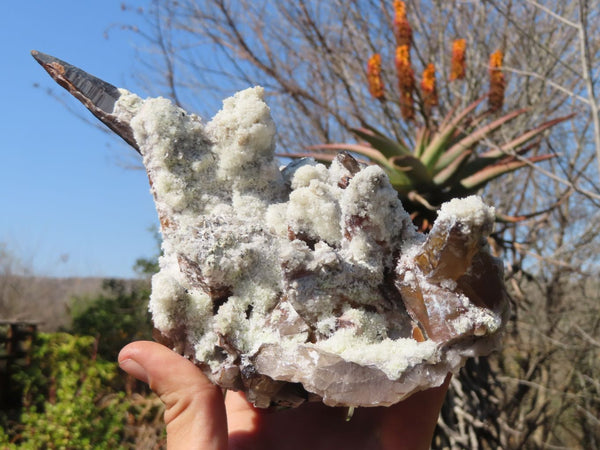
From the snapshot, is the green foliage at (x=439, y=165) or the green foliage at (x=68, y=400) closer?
the green foliage at (x=439, y=165)

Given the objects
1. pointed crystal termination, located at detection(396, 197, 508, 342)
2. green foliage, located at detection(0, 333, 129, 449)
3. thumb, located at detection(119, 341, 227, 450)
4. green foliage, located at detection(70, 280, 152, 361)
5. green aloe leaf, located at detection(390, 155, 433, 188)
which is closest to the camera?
pointed crystal termination, located at detection(396, 197, 508, 342)

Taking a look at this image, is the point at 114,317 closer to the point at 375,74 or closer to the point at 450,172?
the point at 375,74

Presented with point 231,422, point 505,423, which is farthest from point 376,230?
point 505,423

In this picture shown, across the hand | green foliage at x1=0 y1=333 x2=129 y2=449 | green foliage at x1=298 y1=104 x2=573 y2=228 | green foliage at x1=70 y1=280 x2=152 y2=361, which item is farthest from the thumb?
green foliage at x1=70 y1=280 x2=152 y2=361

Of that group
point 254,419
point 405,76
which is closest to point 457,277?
point 254,419

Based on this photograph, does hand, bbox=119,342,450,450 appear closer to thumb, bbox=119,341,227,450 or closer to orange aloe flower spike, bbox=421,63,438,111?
thumb, bbox=119,341,227,450

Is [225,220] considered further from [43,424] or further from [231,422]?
[43,424]

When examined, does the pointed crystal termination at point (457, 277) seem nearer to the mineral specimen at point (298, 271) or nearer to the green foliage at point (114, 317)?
the mineral specimen at point (298, 271)

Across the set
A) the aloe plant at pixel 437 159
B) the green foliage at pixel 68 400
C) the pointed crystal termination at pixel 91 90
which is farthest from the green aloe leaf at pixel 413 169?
the green foliage at pixel 68 400
